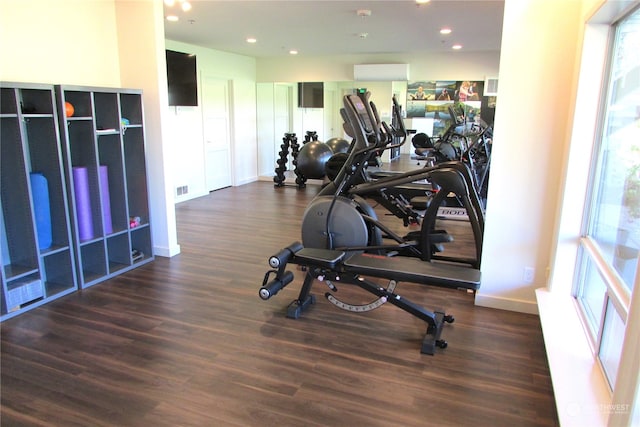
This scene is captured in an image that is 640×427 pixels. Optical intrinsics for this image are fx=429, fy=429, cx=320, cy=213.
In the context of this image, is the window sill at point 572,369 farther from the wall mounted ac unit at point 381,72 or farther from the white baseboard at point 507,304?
the wall mounted ac unit at point 381,72

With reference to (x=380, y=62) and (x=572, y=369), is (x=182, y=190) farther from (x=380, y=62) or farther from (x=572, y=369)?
(x=572, y=369)

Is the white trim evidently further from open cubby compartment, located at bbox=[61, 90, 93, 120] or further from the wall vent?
the wall vent

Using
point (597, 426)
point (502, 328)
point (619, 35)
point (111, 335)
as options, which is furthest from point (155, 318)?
point (619, 35)

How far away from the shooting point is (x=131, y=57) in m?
4.05

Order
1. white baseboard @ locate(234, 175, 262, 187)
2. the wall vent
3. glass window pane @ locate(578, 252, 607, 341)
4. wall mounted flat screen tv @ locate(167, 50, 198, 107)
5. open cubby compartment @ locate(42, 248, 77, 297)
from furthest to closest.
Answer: white baseboard @ locate(234, 175, 262, 187) < the wall vent < wall mounted flat screen tv @ locate(167, 50, 198, 107) < open cubby compartment @ locate(42, 248, 77, 297) < glass window pane @ locate(578, 252, 607, 341)

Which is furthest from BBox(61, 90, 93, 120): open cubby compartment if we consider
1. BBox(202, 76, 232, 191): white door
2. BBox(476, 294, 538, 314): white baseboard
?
BBox(202, 76, 232, 191): white door

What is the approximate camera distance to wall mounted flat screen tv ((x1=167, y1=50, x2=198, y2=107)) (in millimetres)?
6504

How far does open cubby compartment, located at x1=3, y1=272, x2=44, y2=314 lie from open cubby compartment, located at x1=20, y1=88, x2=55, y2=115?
1.23 meters

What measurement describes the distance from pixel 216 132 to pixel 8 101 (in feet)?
17.0

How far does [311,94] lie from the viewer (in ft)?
31.0

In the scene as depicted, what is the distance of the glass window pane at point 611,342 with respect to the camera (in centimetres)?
191

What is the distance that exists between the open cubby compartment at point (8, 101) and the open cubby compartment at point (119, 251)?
1404 millimetres

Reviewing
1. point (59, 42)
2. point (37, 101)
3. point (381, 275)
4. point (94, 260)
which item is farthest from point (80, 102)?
point (381, 275)

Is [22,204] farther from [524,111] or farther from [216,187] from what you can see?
[216,187]
